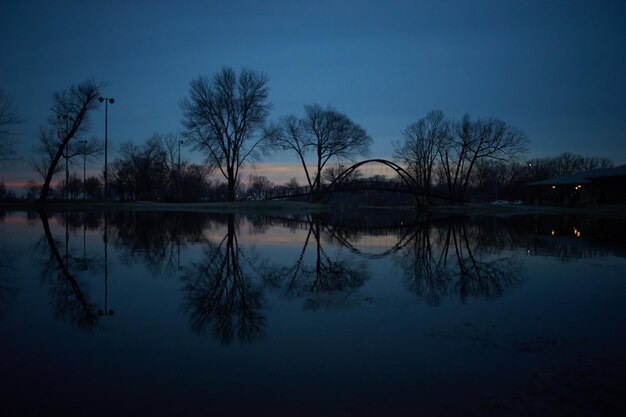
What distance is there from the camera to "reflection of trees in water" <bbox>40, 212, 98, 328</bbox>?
5.10m

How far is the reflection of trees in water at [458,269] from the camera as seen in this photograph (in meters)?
6.77

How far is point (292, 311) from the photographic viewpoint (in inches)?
216

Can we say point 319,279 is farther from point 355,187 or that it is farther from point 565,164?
point 565,164

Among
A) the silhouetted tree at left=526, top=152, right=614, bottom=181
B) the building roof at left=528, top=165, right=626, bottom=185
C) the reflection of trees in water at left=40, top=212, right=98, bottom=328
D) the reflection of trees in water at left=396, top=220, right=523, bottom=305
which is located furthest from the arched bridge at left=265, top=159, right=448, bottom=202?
the silhouetted tree at left=526, top=152, right=614, bottom=181

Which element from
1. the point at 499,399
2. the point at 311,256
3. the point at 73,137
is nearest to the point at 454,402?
the point at 499,399

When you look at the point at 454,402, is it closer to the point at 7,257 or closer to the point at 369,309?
the point at 369,309

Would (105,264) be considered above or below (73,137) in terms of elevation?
below

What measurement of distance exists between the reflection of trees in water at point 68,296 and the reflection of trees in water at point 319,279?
8.52 ft

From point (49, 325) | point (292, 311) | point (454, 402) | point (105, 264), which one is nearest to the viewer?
point (454, 402)

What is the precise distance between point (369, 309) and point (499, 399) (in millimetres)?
2515

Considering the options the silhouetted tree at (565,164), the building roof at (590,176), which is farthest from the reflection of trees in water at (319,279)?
the silhouetted tree at (565,164)

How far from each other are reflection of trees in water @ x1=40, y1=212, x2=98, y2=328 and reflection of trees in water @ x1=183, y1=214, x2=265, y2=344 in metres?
1.14

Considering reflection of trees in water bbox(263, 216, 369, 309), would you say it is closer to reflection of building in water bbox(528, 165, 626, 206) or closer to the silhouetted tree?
reflection of building in water bbox(528, 165, 626, 206)

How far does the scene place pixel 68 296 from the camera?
240 inches
